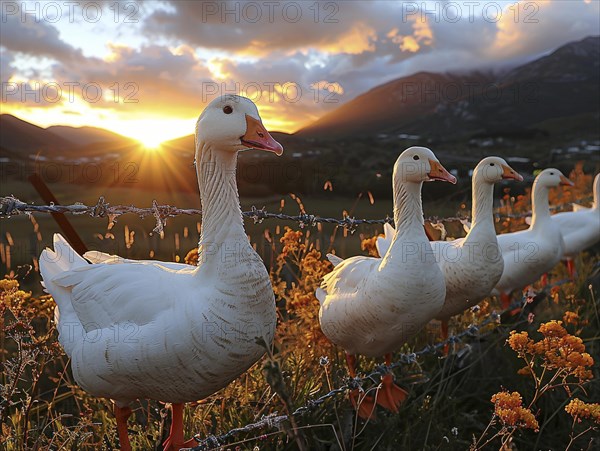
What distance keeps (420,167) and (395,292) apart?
1234mm

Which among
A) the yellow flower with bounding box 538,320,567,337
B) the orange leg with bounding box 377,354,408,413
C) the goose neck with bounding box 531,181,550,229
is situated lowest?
the orange leg with bounding box 377,354,408,413

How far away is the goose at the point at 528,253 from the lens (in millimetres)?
6523

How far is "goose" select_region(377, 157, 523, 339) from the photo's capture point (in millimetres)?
4871

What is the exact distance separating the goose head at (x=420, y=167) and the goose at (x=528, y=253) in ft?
8.74

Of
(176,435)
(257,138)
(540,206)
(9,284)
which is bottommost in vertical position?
(176,435)

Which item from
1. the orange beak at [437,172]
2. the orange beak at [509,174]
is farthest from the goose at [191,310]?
the orange beak at [509,174]

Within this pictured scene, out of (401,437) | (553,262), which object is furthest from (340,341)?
(553,262)

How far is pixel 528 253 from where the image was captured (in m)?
6.57

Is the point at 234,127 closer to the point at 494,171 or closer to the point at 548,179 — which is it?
the point at 494,171

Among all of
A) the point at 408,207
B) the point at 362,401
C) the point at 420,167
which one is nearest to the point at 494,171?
the point at 420,167

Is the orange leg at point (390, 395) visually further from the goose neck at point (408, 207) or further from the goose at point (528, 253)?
the goose at point (528, 253)

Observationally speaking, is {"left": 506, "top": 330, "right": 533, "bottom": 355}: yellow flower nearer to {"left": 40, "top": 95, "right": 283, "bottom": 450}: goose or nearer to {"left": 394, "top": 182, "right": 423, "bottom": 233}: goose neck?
{"left": 40, "top": 95, "right": 283, "bottom": 450}: goose

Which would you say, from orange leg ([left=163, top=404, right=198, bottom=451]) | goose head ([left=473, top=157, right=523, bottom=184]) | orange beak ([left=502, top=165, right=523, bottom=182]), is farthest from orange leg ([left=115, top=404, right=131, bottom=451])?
orange beak ([left=502, top=165, right=523, bottom=182])

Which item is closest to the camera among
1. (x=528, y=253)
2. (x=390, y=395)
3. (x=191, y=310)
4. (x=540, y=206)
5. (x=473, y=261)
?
(x=191, y=310)
